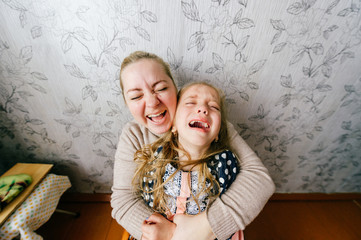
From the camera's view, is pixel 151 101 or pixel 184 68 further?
pixel 184 68

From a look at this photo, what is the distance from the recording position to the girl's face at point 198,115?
70 cm

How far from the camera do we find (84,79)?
926 mm

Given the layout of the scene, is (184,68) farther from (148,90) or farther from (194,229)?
(194,229)

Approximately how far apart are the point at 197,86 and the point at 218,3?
390 mm

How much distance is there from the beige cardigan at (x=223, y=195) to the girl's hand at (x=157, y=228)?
3cm

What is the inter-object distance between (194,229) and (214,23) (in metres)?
0.92

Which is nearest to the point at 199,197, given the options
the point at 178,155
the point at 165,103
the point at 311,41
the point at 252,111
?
the point at 178,155

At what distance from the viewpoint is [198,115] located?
0.71m

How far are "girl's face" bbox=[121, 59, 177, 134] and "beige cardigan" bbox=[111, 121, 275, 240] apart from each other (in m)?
0.17

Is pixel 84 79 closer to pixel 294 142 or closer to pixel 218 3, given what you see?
pixel 218 3

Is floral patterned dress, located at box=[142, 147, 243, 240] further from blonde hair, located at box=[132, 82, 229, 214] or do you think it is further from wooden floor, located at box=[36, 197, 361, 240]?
wooden floor, located at box=[36, 197, 361, 240]

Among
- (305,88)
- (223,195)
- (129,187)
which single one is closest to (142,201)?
(129,187)

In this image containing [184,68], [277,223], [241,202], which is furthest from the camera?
[277,223]

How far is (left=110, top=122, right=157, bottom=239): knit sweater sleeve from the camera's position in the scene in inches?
28.3
